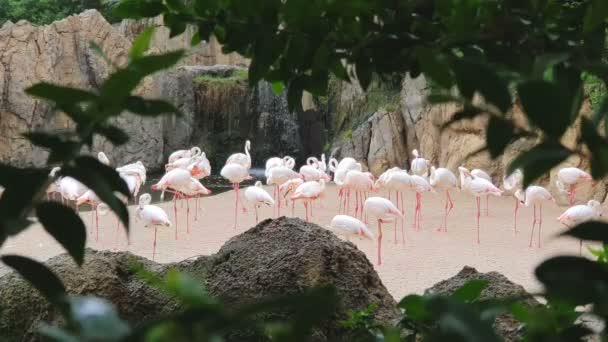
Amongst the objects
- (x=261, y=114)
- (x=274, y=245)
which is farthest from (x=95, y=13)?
(x=274, y=245)

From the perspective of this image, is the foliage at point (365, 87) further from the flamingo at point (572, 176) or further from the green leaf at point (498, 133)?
the flamingo at point (572, 176)

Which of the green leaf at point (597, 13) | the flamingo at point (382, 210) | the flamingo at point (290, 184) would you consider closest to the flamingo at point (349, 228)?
the flamingo at point (382, 210)

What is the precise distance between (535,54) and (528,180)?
12.9 inches

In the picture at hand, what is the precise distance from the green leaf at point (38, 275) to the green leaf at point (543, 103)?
37 centimetres

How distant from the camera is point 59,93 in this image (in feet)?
1.69

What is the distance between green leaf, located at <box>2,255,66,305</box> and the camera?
567mm

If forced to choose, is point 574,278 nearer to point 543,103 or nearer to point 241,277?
point 543,103

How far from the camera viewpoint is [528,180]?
0.53m

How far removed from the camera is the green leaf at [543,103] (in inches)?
18.0

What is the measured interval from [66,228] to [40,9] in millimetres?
23012

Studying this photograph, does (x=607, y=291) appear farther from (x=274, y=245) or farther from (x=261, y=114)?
(x=261, y=114)

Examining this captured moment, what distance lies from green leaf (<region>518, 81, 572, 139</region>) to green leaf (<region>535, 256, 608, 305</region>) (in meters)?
0.10

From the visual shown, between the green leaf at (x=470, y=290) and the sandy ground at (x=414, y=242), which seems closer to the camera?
the green leaf at (x=470, y=290)

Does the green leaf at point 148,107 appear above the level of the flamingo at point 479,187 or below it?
above
